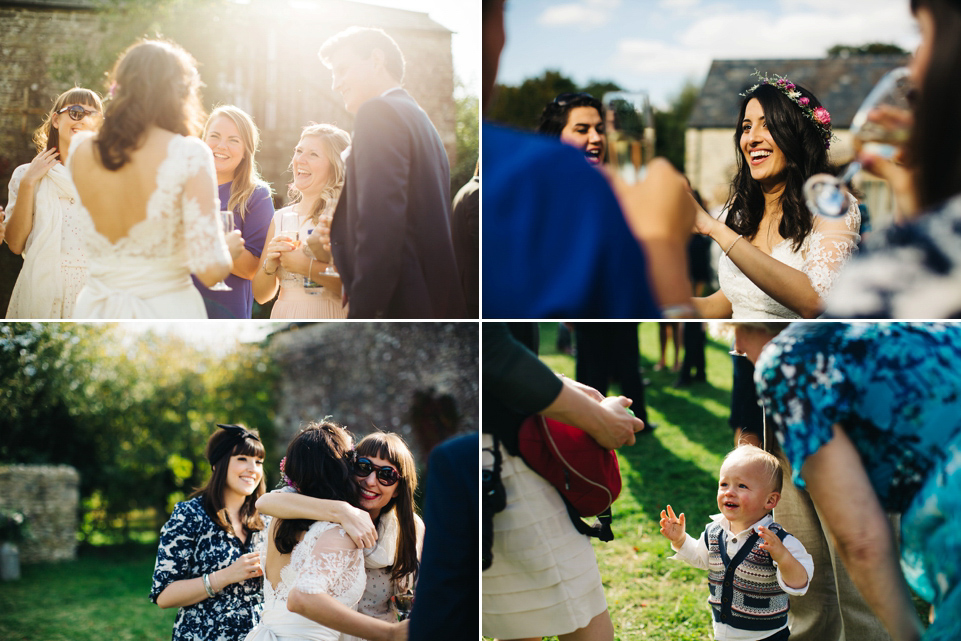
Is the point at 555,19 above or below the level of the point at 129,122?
above

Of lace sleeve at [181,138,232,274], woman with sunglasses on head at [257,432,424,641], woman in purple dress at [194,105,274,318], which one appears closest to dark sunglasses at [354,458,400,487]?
woman with sunglasses on head at [257,432,424,641]

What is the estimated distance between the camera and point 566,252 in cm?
248

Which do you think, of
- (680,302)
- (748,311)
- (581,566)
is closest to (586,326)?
(680,302)

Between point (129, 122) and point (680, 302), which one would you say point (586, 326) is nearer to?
point (680, 302)

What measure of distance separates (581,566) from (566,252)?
1.23 m

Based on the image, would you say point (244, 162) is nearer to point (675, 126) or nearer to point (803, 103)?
point (675, 126)

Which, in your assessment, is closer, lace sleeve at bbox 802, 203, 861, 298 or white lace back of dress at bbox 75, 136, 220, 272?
white lace back of dress at bbox 75, 136, 220, 272

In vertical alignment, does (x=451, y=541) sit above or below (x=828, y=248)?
below

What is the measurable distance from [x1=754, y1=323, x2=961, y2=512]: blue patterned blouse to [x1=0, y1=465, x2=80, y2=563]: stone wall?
275cm

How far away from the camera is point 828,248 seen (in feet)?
9.40

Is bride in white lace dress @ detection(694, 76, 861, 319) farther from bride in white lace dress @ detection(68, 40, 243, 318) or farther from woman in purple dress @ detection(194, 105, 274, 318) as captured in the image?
bride in white lace dress @ detection(68, 40, 243, 318)

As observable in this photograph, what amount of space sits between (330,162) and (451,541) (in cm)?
155

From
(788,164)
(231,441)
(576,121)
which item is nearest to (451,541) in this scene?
(231,441)

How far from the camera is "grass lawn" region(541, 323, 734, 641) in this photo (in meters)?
2.87
